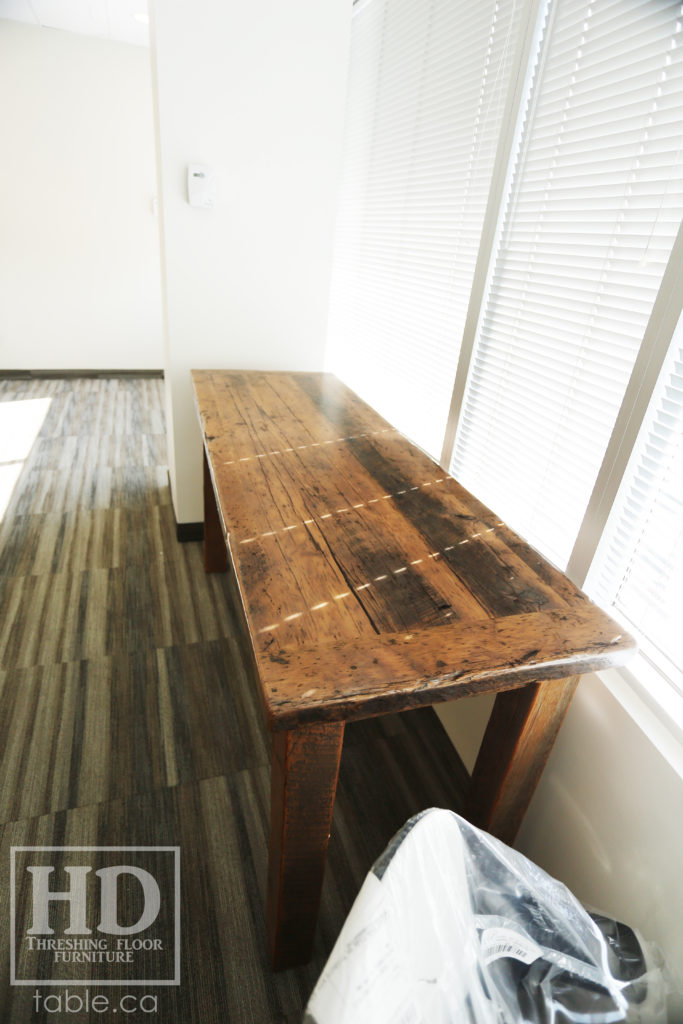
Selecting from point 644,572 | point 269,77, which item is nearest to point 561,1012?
point 644,572

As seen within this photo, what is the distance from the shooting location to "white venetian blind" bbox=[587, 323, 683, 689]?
965 millimetres

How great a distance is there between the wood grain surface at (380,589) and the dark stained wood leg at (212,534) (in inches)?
26.1

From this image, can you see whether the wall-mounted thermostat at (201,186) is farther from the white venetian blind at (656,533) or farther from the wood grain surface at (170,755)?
the white venetian blind at (656,533)

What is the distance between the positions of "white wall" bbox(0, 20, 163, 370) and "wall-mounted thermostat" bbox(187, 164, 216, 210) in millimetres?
3130

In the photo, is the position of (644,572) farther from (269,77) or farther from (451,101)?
(269,77)

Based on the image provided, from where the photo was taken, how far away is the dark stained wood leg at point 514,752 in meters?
1.02

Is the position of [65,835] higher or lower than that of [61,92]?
lower

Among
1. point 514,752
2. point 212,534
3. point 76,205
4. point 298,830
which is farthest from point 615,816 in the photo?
point 76,205

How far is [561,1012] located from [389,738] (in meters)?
0.95

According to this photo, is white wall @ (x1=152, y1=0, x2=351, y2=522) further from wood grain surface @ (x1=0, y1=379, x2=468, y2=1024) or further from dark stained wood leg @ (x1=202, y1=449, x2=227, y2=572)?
wood grain surface @ (x1=0, y1=379, x2=468, y2=1024)

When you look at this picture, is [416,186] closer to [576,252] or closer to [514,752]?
[576,252]

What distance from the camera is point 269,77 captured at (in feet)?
6.48
